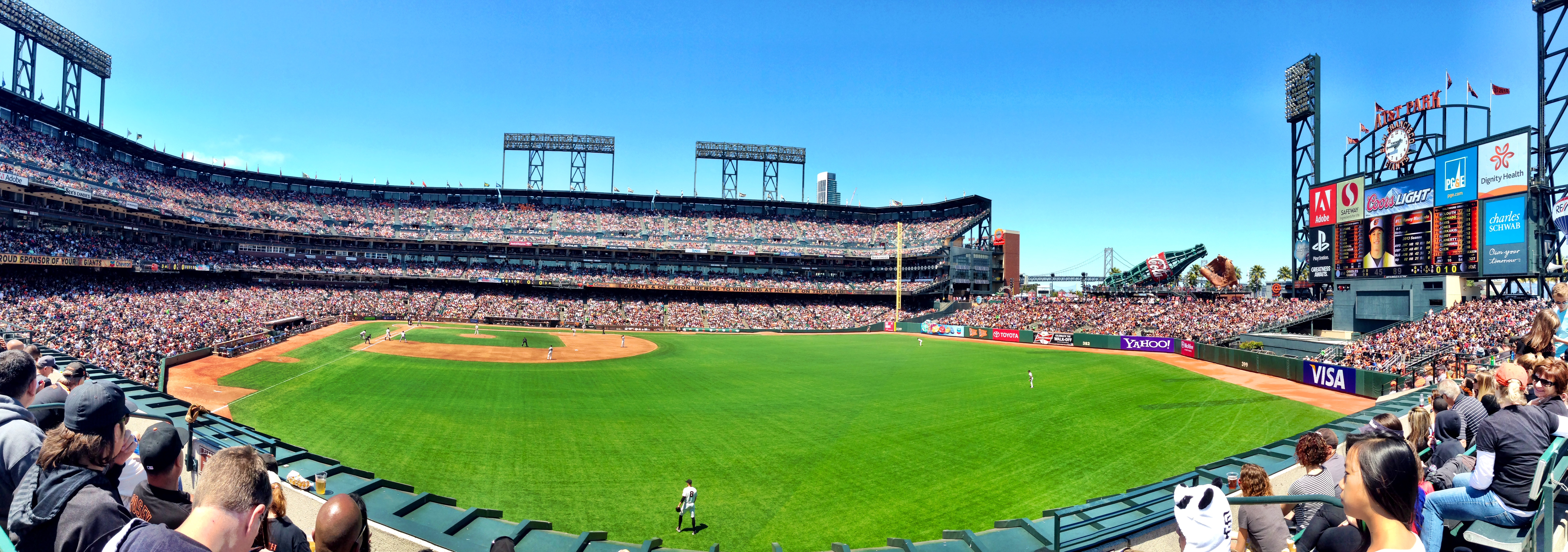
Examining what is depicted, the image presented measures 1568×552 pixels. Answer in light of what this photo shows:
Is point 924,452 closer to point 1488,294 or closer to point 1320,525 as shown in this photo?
point 1320,525

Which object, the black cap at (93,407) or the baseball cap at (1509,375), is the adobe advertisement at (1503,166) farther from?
the black cap at (93,407)

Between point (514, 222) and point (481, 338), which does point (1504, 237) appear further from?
point (514, 222)

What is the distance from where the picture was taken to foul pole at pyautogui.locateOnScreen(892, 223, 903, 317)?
7500 centimetres

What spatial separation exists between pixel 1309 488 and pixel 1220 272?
248 ft

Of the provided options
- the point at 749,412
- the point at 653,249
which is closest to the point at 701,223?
the point at 653,249

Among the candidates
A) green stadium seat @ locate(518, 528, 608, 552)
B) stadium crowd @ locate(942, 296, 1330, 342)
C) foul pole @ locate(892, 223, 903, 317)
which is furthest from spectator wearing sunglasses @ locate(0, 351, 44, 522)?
foul pole @ locate(892, 223, 903, 317)

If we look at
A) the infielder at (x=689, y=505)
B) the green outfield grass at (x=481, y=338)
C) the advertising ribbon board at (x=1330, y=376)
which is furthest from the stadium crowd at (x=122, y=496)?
the green outfield grass at (x=481, y=338)

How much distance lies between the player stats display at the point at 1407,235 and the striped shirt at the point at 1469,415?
41030mm

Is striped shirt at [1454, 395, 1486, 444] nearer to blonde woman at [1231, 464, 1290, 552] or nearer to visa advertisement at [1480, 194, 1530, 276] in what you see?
blonde woman at [1231, 464, 1290, 552]

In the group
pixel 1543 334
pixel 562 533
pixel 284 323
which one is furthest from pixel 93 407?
pixel 284 323

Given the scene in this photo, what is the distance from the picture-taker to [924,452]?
60.1ft

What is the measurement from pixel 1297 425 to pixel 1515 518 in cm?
2187

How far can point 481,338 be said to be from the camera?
5188cm

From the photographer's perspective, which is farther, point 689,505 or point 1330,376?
point 1330,376
